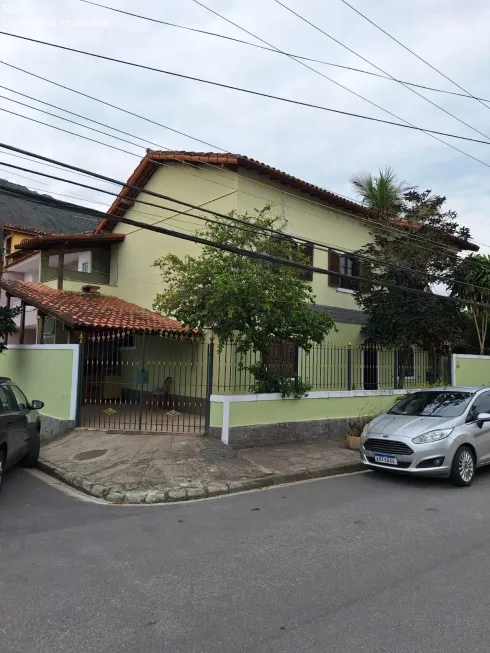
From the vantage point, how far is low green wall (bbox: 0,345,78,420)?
34.8 ft

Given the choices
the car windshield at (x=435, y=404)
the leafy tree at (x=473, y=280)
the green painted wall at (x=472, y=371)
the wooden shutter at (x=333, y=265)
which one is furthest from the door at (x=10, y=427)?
the leafy tree at (x=473, y=280)

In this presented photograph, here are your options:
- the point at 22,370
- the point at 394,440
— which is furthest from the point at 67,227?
the point at 394,440

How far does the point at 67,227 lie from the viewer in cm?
6738

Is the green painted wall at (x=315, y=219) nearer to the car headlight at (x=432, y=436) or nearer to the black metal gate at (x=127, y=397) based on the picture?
the black metal gate at (x=127, y=397)

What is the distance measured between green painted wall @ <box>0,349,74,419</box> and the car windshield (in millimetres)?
6939

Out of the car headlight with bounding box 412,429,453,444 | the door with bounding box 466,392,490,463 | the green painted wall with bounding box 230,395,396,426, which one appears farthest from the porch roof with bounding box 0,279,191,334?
the door with bounding box 466,392,490,463

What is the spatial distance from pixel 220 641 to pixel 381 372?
437 inches

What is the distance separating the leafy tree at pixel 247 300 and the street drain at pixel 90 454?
3.04m

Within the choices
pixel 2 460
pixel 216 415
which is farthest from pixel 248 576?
pixel 216 415

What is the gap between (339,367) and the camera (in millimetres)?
11961

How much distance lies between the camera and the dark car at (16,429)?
6527mm

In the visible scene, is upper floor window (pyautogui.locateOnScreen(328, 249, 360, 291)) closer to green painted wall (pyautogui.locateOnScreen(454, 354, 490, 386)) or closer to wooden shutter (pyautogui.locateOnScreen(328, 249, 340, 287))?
wooden shutter (pyautogui.locateOnScreen(328, 249, 340, 287))

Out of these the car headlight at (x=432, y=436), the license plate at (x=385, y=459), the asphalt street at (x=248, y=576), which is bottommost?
the asphalt street at (x=248, y=576)

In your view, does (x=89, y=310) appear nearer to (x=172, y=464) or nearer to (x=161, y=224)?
(x=161, y=224)
